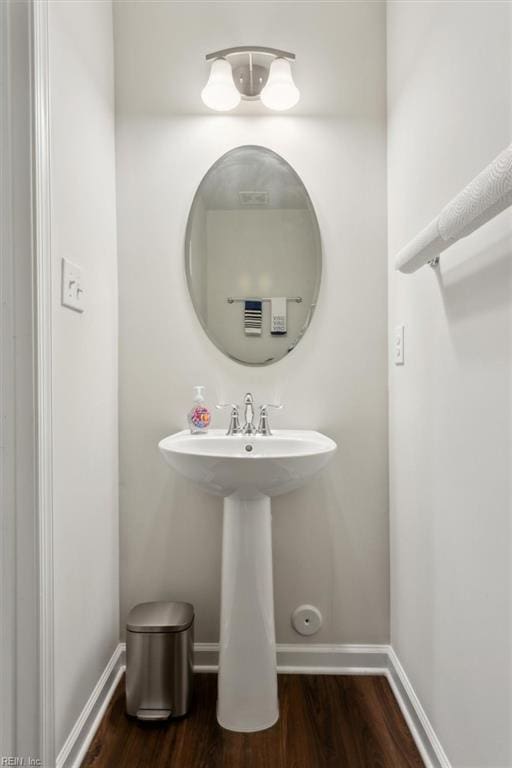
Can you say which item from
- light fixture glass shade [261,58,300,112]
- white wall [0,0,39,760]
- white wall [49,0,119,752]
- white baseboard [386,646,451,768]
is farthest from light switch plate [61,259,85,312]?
white baseboard [386,646,451,768]

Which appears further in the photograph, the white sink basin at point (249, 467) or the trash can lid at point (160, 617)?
the trash can lid at point (160, 617)

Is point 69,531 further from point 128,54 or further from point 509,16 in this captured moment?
point 128,54

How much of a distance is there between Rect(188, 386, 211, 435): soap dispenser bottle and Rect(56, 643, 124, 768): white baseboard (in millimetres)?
777

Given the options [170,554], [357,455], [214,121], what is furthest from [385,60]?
[170,554]

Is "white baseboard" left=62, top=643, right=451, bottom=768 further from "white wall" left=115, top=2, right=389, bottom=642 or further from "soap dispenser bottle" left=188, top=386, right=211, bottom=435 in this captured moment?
"soap dispenser bottle" left=188, top=386, right=211, bottom=435

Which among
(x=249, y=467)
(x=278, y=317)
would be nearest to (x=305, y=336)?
(x=278, y=317)

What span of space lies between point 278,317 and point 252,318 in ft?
0.29

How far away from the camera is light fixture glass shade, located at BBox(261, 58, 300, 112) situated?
1.50 m

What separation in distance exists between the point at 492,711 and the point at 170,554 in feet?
3.38

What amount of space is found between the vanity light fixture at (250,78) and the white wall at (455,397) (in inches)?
13.9

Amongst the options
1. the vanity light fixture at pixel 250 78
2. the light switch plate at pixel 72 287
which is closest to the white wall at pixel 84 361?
the light switch plate at pixel 72 287

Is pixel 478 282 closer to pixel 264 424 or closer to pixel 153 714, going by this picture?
pixel 264 424

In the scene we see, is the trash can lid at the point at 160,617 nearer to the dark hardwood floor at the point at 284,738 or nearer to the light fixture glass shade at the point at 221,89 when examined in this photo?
the dark hardwood floor at the point at 284,738

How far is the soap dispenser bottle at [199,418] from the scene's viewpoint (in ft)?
4.94
